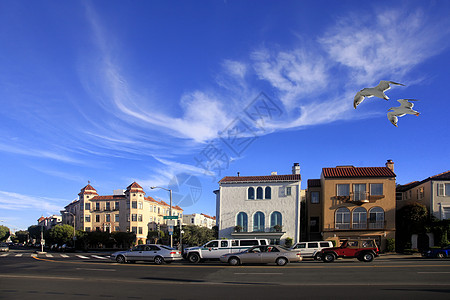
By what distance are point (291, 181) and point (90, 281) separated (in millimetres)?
31682

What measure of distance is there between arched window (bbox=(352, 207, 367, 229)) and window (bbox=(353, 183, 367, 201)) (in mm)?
1243

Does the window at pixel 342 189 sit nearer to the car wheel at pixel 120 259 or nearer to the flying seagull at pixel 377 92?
the car wheel at pixel 120 259

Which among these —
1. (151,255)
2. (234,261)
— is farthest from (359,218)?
(151,255)

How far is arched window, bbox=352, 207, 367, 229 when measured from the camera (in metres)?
43.2

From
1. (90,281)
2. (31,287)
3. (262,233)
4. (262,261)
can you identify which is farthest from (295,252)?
(262,233)

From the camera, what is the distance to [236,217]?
4659 centimetres

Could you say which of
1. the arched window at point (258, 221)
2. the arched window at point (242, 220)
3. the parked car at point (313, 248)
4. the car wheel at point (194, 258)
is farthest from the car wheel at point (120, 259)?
the arched window at point (258, 221)

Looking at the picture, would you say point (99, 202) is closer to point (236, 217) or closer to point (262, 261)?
point (236, 217)

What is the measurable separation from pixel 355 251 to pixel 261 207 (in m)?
18.7

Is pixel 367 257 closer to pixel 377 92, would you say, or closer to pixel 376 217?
pixel 376 217

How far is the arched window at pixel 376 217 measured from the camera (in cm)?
4291

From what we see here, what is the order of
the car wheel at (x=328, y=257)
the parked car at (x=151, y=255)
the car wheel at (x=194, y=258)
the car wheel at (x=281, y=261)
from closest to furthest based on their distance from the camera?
the car wheel at (x=281, y=261)
the parked car at (x=151, y=255)
the car wheel at (x=194, y=258)
the car wheel at (x=328, y=257)

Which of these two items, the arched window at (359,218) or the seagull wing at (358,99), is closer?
the seagull wing at (358,99)

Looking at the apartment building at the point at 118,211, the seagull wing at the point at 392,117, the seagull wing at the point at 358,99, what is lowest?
the apartment building at the point at 118,211
